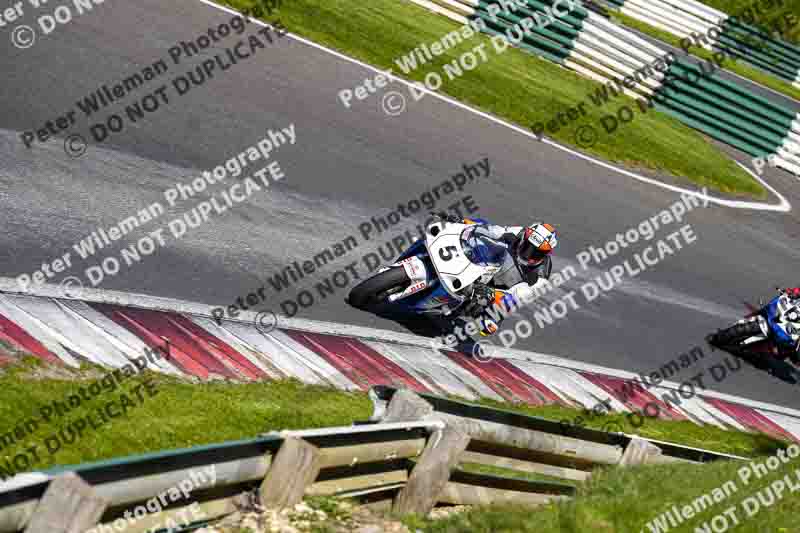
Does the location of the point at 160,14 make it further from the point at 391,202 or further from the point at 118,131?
the point at 391,202

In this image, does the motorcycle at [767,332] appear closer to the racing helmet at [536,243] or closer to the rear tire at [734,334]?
the rear tire at [734,334]

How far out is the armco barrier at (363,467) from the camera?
3963 millimetres

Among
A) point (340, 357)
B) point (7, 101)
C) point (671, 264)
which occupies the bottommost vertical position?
point (340, 357)

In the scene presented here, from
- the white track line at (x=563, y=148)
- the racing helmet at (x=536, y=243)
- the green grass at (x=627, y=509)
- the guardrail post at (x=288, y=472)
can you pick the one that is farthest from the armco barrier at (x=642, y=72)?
the guardrail post at (x=288, y=472)

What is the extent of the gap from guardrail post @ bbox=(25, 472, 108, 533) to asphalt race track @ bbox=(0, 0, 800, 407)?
4.44 meters

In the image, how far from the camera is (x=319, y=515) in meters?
5.29

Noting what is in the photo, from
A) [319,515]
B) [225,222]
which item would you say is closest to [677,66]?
[225,222]

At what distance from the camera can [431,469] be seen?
19.9 feet

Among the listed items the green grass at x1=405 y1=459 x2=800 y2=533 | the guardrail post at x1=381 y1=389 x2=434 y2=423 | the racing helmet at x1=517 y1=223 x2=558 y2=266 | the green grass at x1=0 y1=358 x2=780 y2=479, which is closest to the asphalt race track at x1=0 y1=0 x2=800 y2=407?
the green grass at x1=0 y1=358 x2=780 y2=479

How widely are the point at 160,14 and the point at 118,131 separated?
3.83 metres

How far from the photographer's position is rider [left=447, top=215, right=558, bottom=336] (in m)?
9.77

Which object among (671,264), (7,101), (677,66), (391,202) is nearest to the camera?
(7,101)

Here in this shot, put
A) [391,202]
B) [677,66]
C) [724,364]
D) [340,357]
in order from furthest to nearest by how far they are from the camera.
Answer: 1. [677,66]
2. [724,364]
3. [391,202]
4. [340,357]

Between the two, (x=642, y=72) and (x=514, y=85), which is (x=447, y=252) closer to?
(x=514, y=85)
